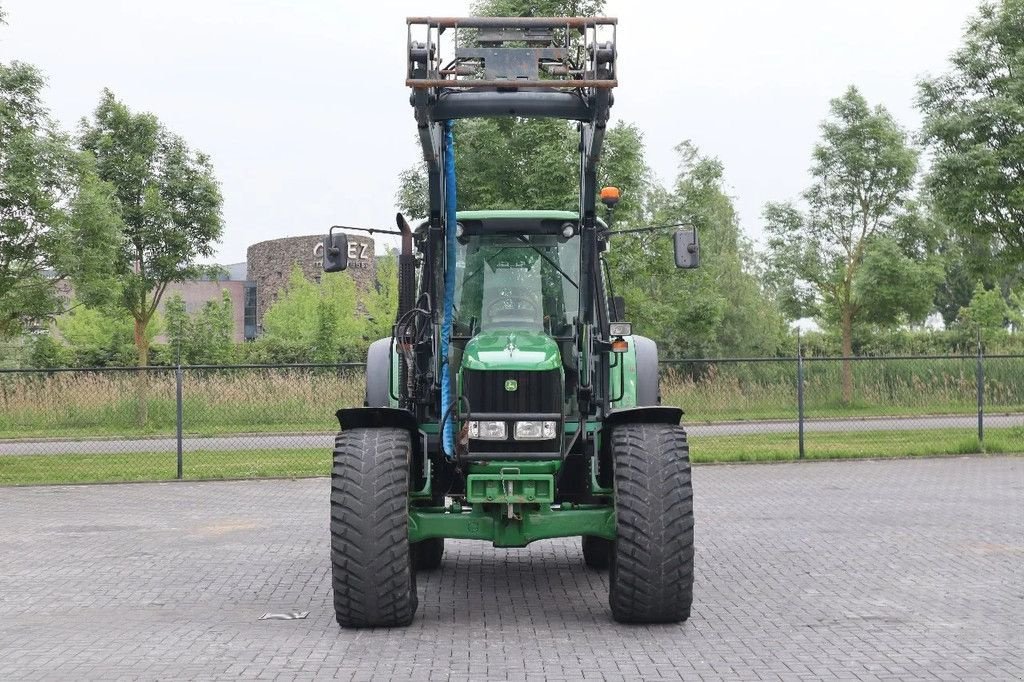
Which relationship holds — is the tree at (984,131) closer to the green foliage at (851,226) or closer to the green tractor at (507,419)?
the green foliage at (851,226)

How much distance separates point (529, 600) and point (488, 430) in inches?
67.8

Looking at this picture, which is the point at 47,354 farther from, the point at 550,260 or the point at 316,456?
the point at 550,260

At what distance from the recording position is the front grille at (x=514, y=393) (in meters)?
8.50

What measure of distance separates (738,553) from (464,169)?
12.5 meters

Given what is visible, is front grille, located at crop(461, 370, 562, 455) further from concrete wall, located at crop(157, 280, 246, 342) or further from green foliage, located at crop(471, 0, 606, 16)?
concrete wall, located at crop(157, 280, 246, 342)

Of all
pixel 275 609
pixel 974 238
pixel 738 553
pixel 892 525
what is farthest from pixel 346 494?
pixel 974 238

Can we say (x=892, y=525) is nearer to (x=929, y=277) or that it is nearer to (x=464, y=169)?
(x=464, y=169)

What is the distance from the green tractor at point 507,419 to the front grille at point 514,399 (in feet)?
0.04

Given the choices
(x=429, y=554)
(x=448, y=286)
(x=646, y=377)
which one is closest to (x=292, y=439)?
(x=429, y=554)

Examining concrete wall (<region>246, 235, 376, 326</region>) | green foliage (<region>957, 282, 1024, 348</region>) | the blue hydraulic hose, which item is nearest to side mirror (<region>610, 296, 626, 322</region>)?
the blue hydraulic hose

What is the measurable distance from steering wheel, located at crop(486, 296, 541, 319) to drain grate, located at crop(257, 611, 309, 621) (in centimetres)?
253

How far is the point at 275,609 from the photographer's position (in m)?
9.24

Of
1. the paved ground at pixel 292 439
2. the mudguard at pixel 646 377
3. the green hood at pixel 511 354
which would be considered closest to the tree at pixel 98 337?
the paved ground at pixel 292 439

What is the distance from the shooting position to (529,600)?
31.3 feet
